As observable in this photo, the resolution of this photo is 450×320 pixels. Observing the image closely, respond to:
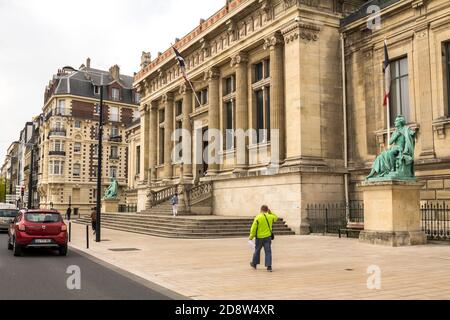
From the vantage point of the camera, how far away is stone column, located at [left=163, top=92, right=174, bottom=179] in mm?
42500

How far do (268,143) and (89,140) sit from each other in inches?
2020

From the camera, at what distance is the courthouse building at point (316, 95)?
75.0 ft

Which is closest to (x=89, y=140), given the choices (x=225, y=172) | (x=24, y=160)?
(x=24, y=160)

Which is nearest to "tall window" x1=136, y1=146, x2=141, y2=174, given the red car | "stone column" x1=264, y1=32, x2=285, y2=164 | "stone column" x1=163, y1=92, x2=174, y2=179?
"stone column" x1=163, y1=92, x2=174, y2=179

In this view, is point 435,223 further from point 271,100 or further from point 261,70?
point 261,70

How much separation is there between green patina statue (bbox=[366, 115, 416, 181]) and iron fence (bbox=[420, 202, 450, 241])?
6.66ft

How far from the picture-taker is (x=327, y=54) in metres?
27.2

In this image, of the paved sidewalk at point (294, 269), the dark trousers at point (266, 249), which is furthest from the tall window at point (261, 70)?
the dark trousers at point (266, 249)

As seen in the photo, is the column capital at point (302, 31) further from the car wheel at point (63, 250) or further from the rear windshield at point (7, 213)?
the rear windshield at point (7, 213)

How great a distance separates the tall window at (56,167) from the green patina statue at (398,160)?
2379 inches

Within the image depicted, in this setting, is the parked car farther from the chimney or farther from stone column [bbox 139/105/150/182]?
the chimney

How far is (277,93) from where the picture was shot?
92.1 feet
